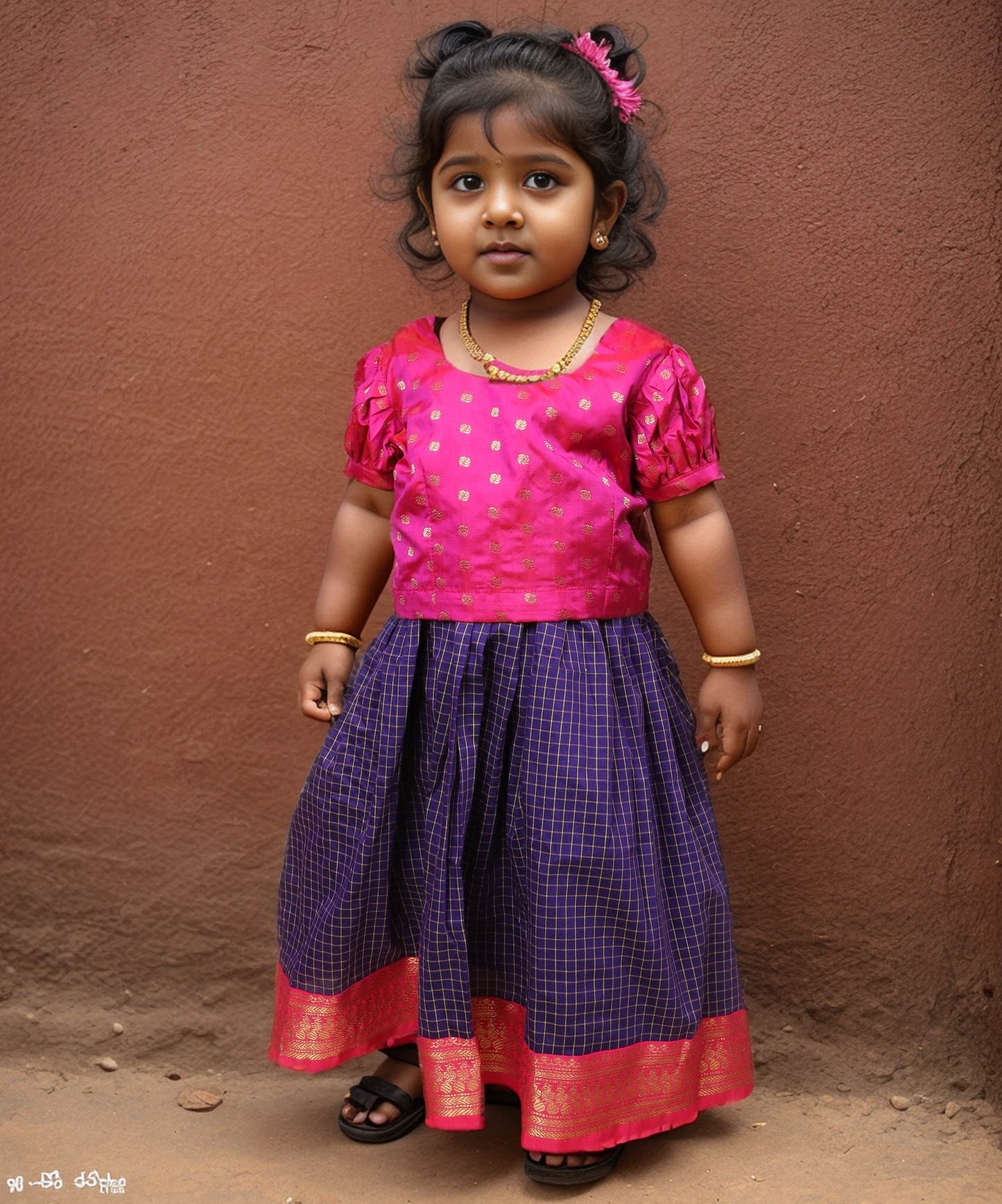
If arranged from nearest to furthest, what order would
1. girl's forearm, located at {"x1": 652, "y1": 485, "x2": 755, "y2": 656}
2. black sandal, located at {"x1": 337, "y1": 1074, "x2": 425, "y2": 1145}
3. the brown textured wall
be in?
girl's forearm, located at {"x1": 652, "y1": 485, "x2": 755, "y2": 656}
black sandal, located at {"x1": 337, "y1": 1074, "x2": 425, "y2": 1145}
the brown textured wall

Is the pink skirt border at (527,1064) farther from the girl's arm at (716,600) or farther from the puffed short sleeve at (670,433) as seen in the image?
the puffed short sleeve at (670,433)

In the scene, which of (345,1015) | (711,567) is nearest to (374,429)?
(711,567)

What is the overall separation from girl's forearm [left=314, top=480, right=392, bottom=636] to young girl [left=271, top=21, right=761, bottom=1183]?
0.25 feet

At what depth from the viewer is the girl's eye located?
1839 millimetres

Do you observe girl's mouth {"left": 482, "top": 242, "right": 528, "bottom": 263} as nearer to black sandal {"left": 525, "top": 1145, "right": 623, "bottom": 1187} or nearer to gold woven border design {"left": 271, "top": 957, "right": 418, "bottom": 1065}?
gold woven border design {"left": 271, "top": 957, "right": 418, "bottom": 1065}

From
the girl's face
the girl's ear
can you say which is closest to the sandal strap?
the girl's face

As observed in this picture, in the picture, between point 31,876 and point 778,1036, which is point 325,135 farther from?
point 778,1036

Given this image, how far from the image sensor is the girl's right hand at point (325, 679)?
202 centimetres

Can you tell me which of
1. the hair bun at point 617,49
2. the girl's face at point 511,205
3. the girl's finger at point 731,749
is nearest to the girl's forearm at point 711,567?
the girl's finger at point 731,749

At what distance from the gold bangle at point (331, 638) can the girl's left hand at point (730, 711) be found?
0.56 metres

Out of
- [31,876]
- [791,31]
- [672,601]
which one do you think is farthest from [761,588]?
[31,876]

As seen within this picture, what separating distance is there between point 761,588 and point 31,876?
143 centimetres

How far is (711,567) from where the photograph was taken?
74.7 inches

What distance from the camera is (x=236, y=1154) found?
78.0 inches
